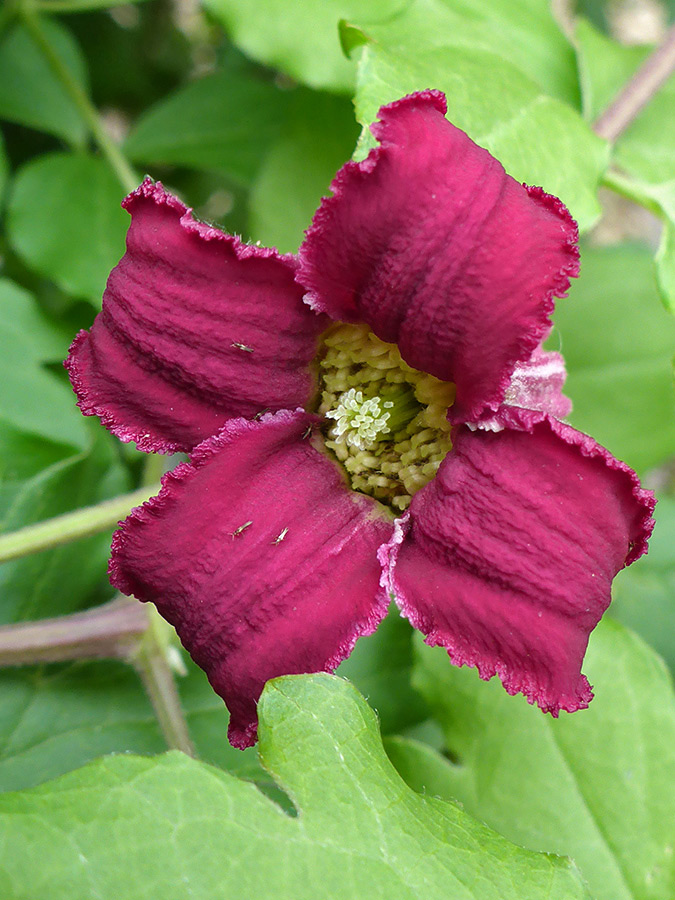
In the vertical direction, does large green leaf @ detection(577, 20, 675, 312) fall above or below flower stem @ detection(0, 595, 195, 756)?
above

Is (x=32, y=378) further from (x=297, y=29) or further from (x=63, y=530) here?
(x=297, y=29)

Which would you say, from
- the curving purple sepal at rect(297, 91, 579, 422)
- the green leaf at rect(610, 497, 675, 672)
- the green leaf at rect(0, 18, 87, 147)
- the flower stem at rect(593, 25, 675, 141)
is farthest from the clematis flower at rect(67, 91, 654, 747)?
the green leaf at rect(0, 18, 87, 147)

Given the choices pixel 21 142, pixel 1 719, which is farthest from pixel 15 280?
pixel 1 719

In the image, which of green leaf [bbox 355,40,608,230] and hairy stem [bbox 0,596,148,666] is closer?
green leaf [bbox 355,40,608,230]

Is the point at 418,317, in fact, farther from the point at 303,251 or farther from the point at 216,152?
the point at 216,152

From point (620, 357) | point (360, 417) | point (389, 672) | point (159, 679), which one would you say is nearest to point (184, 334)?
point (360, 417)

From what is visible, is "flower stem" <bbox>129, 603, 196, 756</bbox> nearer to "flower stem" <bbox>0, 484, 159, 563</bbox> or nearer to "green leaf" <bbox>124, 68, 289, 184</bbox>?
"flower stem" <bbox>0, 484, 159, 563</bbox>
